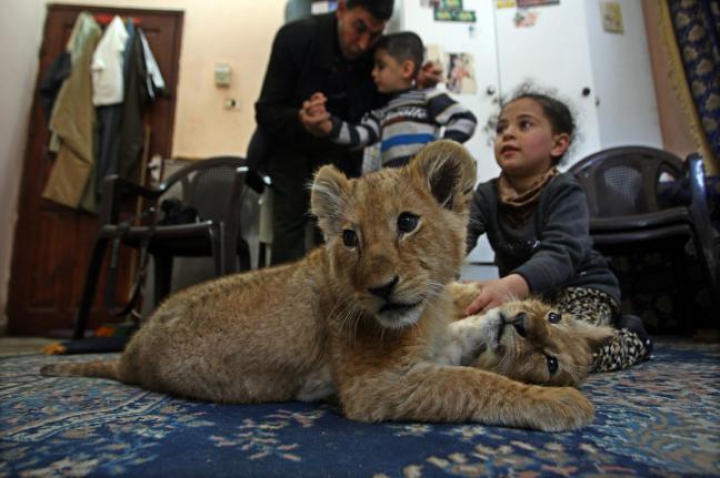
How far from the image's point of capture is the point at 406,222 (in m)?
1.14

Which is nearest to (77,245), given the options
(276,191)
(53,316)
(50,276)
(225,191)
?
(50,276)

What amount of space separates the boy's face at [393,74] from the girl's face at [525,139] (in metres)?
0.91

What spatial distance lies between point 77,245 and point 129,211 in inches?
31.4

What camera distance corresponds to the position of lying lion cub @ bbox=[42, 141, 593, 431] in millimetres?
1025

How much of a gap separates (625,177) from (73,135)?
611 cm

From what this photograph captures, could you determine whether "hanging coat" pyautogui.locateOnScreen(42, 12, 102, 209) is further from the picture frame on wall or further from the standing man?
the picture frame on wall

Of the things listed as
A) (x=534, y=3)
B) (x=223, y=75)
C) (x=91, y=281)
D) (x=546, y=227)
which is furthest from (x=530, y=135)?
(x=223, y=75)

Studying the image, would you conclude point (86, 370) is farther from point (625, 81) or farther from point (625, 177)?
point (625, 81)

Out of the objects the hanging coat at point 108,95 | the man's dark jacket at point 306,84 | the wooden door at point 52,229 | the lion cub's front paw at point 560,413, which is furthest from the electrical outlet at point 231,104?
the lion cub's front paw at point 560,413

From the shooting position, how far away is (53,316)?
5.45 meters

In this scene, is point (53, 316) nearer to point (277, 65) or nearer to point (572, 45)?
point (277, 65)

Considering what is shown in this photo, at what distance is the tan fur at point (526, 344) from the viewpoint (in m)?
1.22

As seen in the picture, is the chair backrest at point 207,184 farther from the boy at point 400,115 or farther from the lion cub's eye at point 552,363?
the lion cub's eye at point 552,363

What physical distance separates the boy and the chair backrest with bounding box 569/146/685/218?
1484mm
